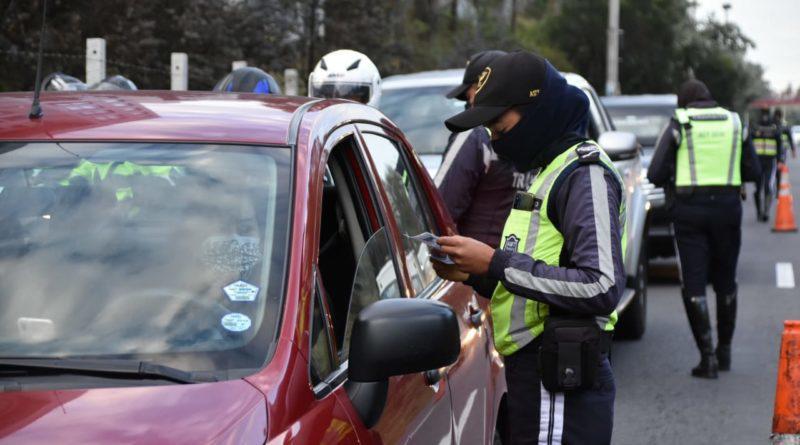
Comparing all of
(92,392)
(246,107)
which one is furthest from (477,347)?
(92,392)

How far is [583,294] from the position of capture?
3.65 meters

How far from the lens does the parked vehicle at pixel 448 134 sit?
28.5 feet

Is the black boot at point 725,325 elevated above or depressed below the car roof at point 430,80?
below

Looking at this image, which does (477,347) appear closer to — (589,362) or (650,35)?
(589,362)

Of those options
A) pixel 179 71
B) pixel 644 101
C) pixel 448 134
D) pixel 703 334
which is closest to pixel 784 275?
pixel 644 101

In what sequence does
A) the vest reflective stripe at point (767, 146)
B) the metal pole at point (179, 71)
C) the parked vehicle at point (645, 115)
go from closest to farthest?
the metal pole at point (179, 71)
the parked vehicle at point (645, 115)
the vest reflective stripe at point (767, 146)

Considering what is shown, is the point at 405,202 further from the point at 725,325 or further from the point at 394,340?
the point at 725,325

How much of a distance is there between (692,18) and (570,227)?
201 ft

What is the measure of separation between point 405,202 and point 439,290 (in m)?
0.31

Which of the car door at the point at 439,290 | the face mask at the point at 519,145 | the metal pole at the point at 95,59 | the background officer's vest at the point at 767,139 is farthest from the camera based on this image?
the background officer's vest at the point at 767,139

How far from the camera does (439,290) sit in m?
4.32

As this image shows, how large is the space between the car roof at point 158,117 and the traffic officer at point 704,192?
5244mm

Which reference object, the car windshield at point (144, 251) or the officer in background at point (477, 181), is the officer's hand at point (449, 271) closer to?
the car windshield at point (144, 251)

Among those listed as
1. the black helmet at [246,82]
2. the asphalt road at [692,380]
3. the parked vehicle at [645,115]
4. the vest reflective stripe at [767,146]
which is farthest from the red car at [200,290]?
the vest reflective stripe at [767,146]
